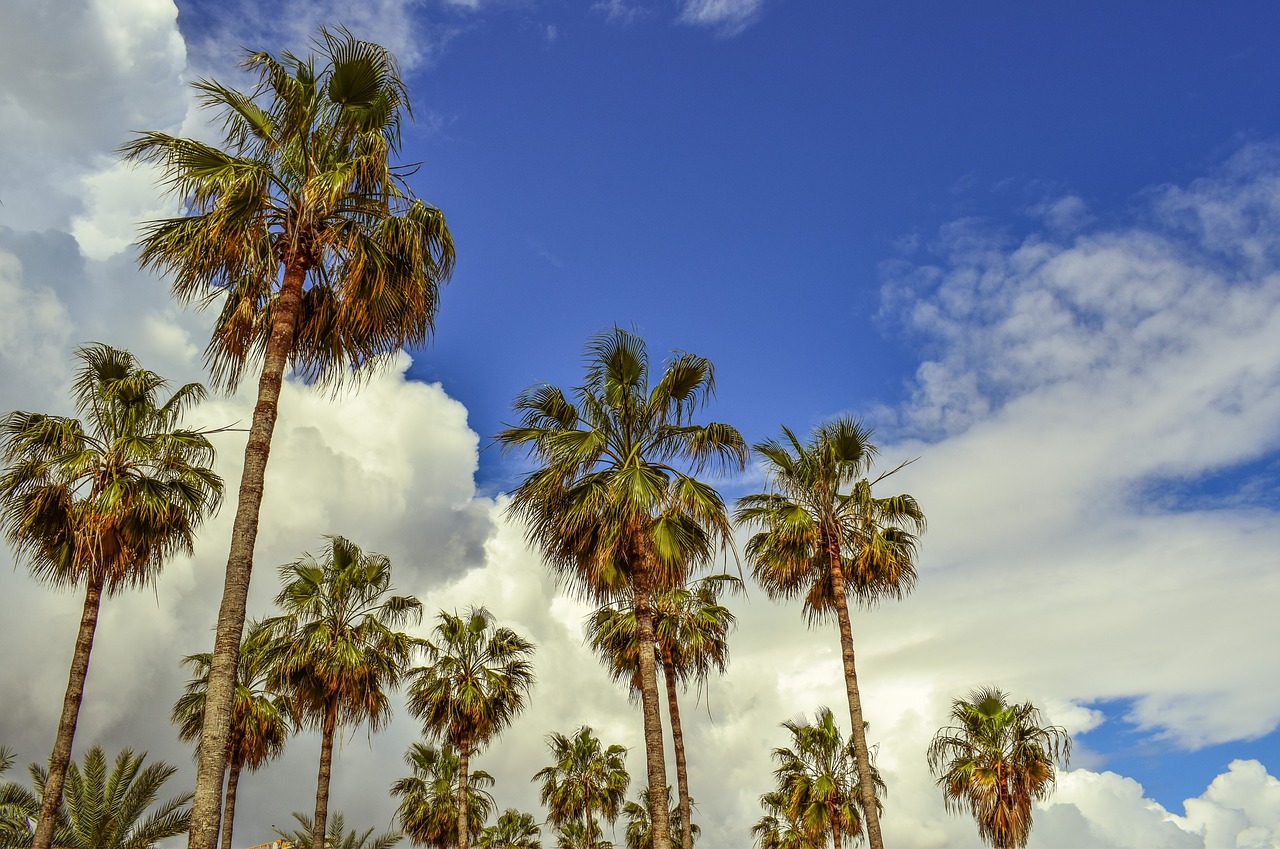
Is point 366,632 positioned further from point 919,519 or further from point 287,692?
point 919,519

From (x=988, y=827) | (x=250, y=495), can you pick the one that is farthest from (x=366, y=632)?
(x=988, y=827)

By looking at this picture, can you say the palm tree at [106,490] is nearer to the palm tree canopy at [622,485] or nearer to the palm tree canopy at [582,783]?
the palm tree canopy at [622,485]

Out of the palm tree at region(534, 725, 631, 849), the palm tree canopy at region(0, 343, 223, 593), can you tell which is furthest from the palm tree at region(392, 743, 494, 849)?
the palm tree canopy at region(0, 343, 223, 593)

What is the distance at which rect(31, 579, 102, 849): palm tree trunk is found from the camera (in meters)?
19.0

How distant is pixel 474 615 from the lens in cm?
3638

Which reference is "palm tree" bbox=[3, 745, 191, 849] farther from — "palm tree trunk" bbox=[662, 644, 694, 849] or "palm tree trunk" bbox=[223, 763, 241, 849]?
"palm tree trunk" bbox=[662, 644, 694, 849]

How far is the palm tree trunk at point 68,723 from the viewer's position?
749 inches

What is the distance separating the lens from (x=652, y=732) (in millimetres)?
18797

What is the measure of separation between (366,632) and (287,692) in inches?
161

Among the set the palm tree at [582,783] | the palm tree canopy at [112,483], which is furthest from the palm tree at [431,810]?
the palm tree canopy at [112,483]

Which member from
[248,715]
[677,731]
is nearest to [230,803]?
[248,715]

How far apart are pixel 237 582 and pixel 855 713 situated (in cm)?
1739

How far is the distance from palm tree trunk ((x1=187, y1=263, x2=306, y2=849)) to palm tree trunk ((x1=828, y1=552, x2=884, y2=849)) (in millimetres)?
16141

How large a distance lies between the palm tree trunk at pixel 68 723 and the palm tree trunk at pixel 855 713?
17.5 metres
